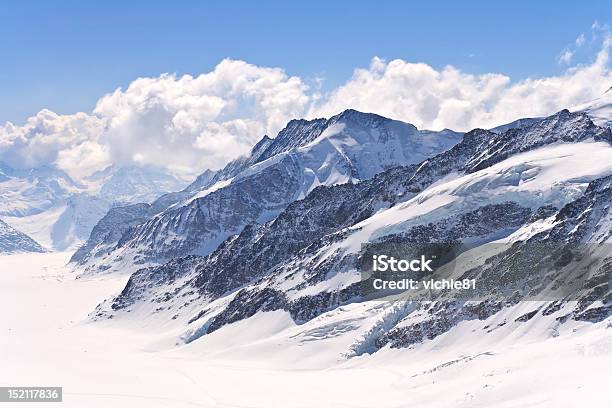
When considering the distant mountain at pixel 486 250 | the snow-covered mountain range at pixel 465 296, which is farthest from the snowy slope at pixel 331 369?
the distant mountain at pixel 486 250

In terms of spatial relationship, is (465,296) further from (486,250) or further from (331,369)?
(331,369)

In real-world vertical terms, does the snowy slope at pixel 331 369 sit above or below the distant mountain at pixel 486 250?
below

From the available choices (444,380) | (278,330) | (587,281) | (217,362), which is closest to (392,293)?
(278,330)

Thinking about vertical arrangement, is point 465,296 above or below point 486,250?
below

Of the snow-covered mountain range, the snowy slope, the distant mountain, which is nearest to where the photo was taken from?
the snowy slope

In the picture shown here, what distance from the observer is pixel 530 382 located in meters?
68.4

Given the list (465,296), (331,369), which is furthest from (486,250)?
(331,369)

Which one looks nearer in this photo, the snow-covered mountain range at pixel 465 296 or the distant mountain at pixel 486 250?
the snow-covered mountain range at pixel 465 296

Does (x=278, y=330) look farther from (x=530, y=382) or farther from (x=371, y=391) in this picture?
(x=530, y=382)

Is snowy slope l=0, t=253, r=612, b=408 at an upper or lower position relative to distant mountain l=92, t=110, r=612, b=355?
lower

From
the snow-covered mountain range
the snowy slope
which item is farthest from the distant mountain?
the snowy slope

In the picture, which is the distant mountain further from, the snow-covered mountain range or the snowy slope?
the snowy slope

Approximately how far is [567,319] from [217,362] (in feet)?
251

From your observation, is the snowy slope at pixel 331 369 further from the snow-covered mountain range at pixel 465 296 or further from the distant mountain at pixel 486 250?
the distant mountain at pixel 486 250
